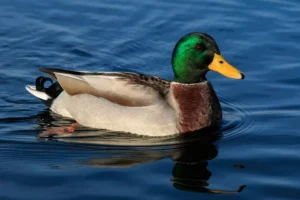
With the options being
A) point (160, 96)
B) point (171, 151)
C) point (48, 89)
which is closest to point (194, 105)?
point (160, 96)

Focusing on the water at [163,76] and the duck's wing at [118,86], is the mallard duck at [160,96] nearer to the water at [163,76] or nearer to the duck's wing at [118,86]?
Result: the duck's wing at [118,86]

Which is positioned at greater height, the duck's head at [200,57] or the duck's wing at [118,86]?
the duck's head at [200,57]

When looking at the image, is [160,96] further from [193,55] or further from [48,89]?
[48,89]

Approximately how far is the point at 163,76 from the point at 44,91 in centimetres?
193

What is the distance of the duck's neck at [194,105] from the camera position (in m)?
8.65

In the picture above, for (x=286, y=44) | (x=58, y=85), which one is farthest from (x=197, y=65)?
(x=286, y=44)

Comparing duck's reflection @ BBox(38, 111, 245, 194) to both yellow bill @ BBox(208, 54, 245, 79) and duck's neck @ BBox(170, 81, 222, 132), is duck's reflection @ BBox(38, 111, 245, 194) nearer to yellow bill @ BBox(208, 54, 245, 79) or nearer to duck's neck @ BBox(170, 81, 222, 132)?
duck's neck @ BBox(170, 81, 222, 132)

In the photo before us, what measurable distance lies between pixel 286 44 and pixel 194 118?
371 centimetres

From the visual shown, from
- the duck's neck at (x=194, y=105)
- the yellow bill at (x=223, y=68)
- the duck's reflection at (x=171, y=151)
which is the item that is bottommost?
the duck's reflection at (x=171, y=151)

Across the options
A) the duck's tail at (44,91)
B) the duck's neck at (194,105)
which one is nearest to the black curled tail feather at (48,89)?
the duck's tail at (44,91)

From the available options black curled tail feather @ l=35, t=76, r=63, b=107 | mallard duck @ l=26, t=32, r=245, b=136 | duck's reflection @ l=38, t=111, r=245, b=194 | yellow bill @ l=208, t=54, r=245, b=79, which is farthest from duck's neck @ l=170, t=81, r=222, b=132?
Answer: black curled tail feather @ l=35, t=76, r=63, b=107

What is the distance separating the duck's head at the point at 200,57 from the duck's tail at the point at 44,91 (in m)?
1.68

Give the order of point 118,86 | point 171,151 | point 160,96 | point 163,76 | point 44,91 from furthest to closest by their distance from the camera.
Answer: point 163,76 < point 44,91 < point 118,86 < point 160,96 < point 171,151

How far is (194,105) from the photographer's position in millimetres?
8773
